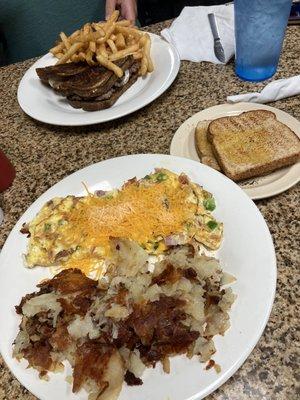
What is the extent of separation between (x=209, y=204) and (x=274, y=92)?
0.72 meters

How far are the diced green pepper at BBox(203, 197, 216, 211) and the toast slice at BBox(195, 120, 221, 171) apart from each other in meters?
0.23

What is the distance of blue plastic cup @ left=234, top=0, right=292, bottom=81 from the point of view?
1657mm

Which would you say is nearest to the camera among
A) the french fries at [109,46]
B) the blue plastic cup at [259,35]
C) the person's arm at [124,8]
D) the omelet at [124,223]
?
the omelet at [124,223]

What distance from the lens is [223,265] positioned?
120 cm

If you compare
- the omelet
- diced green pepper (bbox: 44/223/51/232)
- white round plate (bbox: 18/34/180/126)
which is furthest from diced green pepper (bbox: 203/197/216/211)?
white round plate (bbox: 18/34/180/126)

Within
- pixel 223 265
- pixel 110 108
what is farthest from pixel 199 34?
pixel 223 265

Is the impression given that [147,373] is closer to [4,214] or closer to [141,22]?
[4,214]

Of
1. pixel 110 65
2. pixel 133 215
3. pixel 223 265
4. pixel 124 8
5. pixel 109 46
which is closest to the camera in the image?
pixel 223 265

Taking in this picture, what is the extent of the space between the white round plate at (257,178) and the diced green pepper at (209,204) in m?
0.14

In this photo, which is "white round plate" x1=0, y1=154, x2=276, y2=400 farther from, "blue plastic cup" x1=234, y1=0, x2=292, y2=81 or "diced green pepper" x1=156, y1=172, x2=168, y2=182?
"blue plastic cup" x1=234, y1=0, x2=292, y2=81

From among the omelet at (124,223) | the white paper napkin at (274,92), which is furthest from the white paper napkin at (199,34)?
the omelet at (124,223)

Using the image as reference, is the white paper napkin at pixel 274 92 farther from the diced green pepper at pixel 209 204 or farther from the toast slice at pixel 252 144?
the diced green pepper at pixel 209 204

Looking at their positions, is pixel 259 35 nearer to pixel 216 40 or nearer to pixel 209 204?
pixel 216 40

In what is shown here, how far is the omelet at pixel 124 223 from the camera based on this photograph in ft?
4.17
